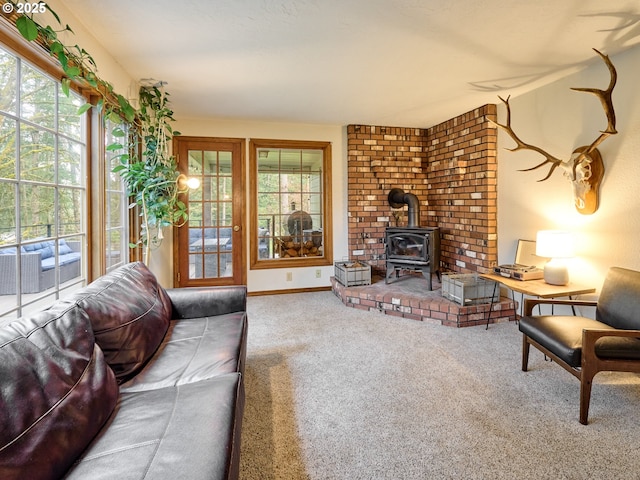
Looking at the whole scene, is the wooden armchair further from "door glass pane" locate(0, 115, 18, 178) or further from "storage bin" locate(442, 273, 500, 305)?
"door glass pane" locate(0, 115, 18, 178)

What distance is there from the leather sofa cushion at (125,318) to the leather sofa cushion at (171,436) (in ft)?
0.68

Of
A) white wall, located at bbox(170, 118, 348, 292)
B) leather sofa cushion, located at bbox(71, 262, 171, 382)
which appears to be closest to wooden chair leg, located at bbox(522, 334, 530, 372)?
leather sofa cushion, located at bbox(71, 262, 171, 382)

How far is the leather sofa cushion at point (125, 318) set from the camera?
1.48 metres

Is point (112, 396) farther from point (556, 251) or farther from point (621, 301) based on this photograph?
point (556, 251)

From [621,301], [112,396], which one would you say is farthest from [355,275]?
[112,396]

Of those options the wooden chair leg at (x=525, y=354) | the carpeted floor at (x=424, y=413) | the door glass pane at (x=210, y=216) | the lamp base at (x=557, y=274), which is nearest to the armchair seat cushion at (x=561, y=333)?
the wooden chair leg at (x=525, y=354)

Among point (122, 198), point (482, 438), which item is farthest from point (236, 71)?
point (482, 438)

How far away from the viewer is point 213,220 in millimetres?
4355

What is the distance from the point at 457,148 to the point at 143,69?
356 cm

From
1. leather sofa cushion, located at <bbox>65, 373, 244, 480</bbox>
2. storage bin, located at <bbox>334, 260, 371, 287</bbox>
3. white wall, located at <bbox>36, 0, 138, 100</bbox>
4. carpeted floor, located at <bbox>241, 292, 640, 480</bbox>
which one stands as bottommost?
carpeted floor, located at <bbox>241, 292, 640, 480</bbox>

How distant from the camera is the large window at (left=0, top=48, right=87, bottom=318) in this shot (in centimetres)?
155

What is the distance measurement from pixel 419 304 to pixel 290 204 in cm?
226

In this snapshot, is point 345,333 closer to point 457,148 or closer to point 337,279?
point 337,279

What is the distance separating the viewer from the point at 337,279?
4.42 meters
